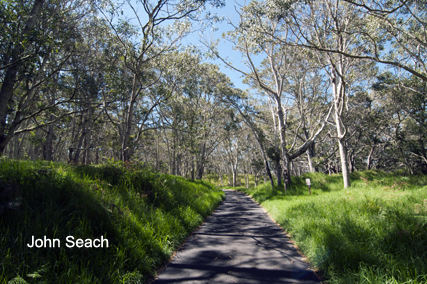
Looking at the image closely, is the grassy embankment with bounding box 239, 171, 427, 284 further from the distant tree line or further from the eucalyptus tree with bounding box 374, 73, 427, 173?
the eucalyptus tree with bounding box 374, 73, 427, 173

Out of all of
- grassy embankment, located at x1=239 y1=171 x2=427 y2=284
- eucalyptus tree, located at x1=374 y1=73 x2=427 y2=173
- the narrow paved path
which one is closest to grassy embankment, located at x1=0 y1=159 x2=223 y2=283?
the narrow paved path

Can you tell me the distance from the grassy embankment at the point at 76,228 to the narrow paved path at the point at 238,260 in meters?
0.36

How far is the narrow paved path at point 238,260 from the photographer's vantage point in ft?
10.8

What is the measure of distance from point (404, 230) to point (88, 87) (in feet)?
42.9

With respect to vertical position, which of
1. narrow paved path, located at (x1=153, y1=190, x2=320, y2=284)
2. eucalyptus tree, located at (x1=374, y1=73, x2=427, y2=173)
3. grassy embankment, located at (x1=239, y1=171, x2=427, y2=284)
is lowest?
narrow paved path, located at (x1=153, y1=190, x2=320, y2=284)

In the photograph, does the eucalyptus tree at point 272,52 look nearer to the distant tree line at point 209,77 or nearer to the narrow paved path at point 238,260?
the distant tree line at point 209,77

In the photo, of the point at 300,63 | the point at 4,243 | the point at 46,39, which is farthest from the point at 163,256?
the point at 300,63

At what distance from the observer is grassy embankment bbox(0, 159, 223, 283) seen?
2709 mm

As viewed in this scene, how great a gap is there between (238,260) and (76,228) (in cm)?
273

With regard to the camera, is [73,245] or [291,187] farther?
[291,187]

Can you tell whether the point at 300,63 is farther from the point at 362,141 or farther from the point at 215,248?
the point at 362,141

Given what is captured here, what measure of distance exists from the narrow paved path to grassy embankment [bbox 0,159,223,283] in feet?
1.19

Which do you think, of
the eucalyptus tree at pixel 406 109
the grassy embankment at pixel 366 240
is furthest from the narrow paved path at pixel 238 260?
the eucalyptus tree at pixel 406 109

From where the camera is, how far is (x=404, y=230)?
362 centimetres
